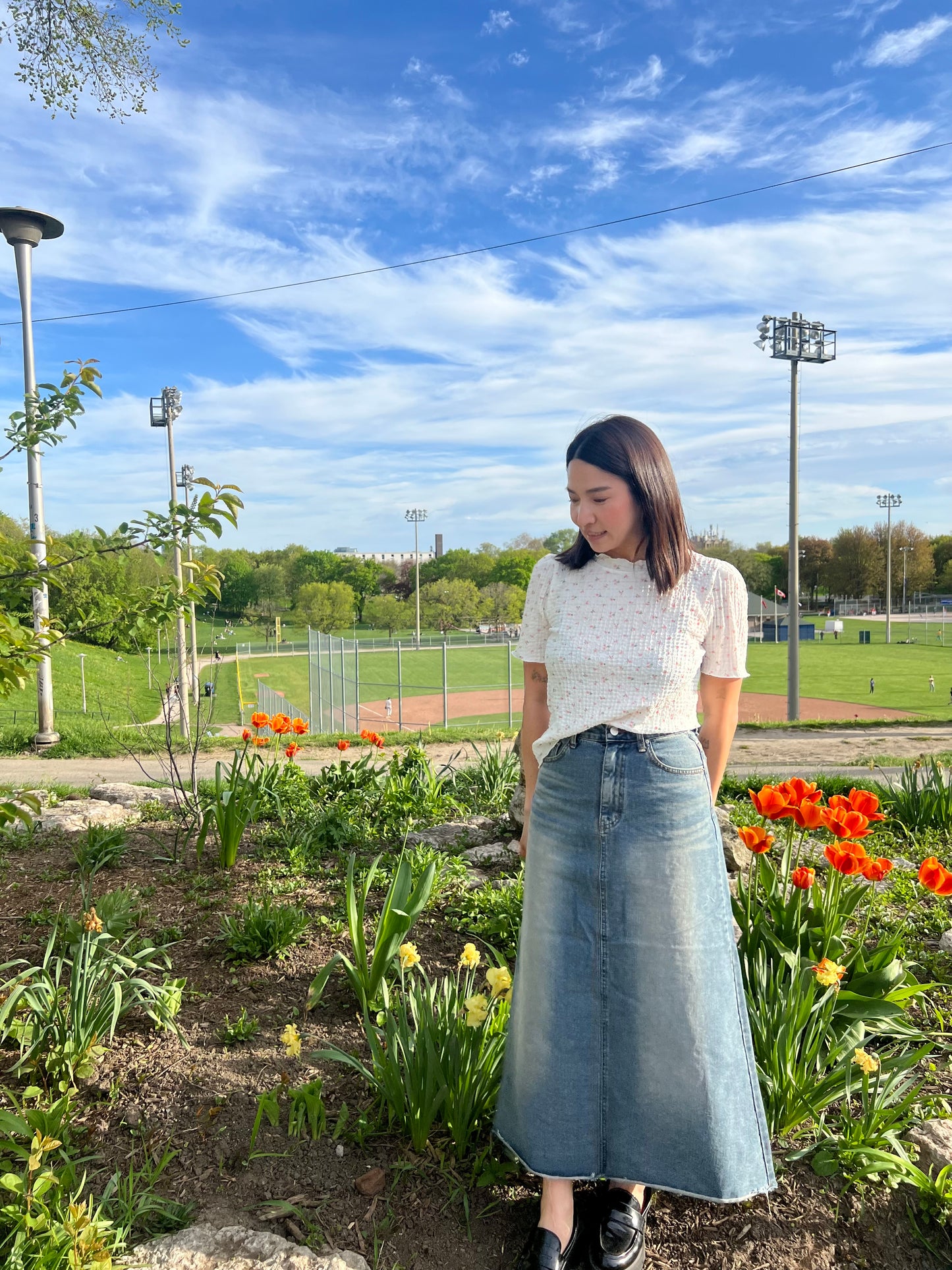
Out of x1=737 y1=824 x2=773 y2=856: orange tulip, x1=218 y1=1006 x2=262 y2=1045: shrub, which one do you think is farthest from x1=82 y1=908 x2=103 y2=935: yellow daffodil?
x1=737 y1=824 x2=773 y2=856: orange tulip

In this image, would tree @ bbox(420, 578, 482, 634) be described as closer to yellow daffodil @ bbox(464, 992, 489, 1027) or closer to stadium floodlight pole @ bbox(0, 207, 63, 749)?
stadium floodlight pole @ bbox(0, 207, 63, 749)

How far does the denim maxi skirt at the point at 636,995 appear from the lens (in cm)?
171

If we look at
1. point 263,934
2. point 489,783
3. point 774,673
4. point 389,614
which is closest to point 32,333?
point 489,783

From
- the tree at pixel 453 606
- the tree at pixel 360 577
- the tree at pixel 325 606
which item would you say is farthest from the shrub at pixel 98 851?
the tree at pixel 360 577

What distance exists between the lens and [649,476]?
1.82 metres

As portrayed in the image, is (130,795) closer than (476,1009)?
No

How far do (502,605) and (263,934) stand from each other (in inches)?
3040

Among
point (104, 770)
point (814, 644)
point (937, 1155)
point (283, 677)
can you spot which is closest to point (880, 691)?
point (814, 644)

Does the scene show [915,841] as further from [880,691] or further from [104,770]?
[880,691]

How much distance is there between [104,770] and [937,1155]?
30.8 feet

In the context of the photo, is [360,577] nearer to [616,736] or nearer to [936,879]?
[936,879]

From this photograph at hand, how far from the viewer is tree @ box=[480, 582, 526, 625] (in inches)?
3071

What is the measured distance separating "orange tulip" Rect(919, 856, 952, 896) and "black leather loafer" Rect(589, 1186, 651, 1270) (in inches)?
46.5

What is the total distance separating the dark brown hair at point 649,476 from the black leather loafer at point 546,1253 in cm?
132
